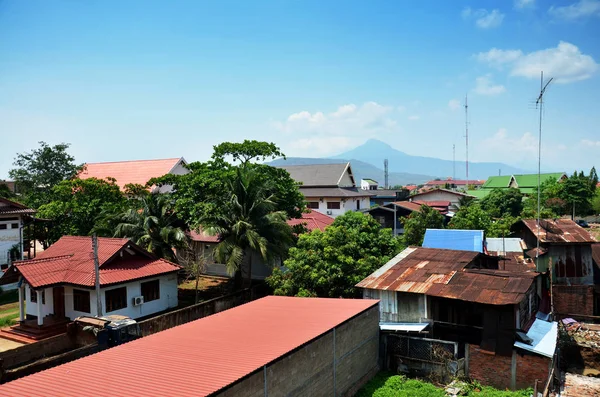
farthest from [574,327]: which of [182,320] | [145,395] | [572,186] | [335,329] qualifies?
[572,186]

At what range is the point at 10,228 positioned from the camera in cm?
3027

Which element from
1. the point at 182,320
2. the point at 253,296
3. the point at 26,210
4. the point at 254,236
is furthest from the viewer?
the point at 26,210

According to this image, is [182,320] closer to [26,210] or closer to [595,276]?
[26,210]

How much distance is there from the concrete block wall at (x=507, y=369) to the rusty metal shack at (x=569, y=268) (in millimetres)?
9451

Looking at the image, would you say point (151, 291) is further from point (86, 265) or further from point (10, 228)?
point (10, 228)

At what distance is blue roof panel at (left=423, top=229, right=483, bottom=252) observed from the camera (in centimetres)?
2501

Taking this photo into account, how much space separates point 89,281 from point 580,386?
21072 mm

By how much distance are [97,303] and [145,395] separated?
40.4 feet

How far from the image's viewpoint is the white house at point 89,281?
20.8 meters

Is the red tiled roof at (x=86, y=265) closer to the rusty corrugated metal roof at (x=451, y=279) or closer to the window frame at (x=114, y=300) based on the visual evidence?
the window frame at (x=114, y=300)

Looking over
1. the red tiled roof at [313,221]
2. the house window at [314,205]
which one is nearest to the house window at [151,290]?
the red tiled roof at [313,221]

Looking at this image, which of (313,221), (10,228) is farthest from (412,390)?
(10,228)

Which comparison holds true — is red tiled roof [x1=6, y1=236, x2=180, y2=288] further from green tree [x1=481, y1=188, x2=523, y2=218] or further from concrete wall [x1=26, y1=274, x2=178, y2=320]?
green tree [x1=481, y1=188, x2=523, y2=218]

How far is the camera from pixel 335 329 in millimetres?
13828
